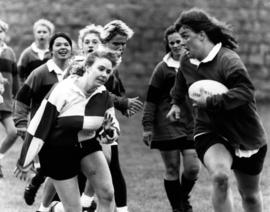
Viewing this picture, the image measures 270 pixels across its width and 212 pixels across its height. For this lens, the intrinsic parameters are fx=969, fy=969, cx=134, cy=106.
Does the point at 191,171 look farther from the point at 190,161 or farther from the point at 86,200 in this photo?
the point at 86,200

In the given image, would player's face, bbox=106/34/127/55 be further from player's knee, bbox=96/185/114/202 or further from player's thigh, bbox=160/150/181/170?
player's knee, bbox=96/185/114/202

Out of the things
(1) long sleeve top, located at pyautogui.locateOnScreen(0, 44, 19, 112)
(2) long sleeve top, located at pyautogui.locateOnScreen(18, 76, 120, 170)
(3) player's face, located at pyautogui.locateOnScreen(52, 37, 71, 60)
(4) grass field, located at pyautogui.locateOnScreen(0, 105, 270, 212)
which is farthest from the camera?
(1) long sleeve top, located at pyautogui.locateOnScreen(0, 44, 19, 112)

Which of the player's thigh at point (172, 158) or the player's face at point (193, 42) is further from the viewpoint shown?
the player's thigh at point (172, 158)

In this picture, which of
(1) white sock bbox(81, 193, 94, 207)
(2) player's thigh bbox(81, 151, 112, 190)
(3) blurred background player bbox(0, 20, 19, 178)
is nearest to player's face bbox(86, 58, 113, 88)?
(2) player's thigh bbox(81, 151, 112, 190)

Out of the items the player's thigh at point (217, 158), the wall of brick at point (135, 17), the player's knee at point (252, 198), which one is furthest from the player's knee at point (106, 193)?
the wall of brick at point (135, 17)

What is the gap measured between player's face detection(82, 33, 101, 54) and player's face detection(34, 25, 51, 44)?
3467 mm

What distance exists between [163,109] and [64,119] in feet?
7.87

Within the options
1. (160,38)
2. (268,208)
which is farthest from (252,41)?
(268,208)

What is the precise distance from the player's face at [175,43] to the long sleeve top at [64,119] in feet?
6.93

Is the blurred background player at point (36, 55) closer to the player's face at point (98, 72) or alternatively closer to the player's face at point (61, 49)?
the player's face at point (61, 49)

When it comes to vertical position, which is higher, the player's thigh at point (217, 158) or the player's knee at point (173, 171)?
the player's thigh at point (217, 158)

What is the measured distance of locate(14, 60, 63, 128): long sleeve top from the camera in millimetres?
9070

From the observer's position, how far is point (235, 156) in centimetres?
758

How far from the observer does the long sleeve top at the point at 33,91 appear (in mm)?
9070
